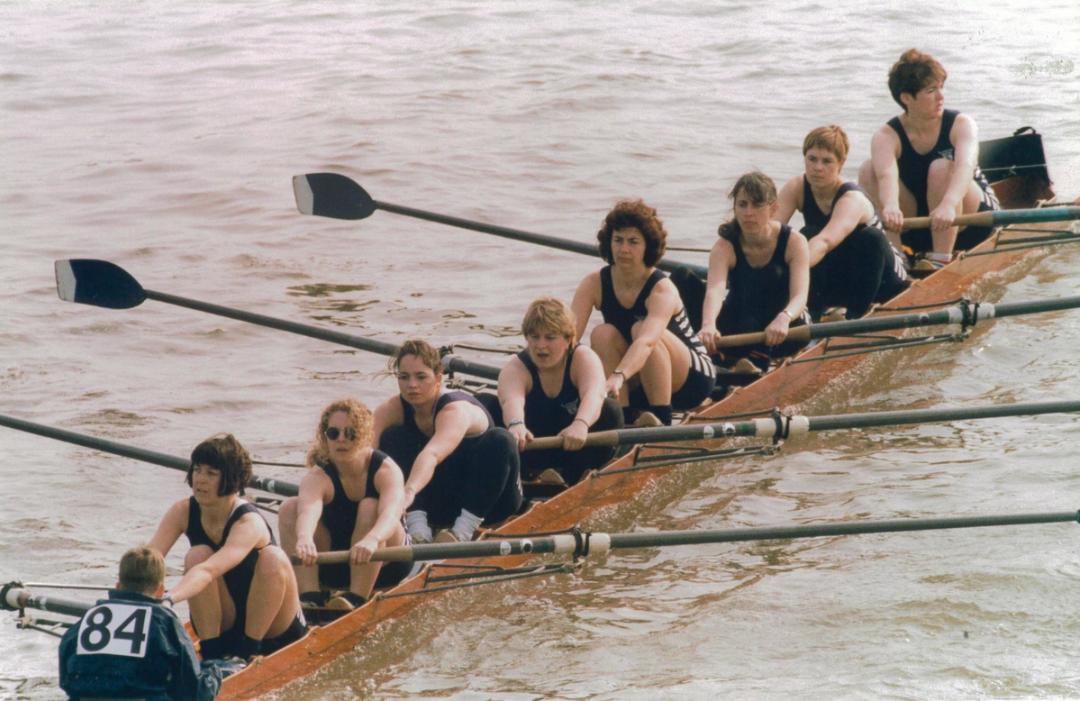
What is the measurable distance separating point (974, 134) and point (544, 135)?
6827mm

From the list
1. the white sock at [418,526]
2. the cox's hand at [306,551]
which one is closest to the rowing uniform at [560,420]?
the white sock at [418,526]

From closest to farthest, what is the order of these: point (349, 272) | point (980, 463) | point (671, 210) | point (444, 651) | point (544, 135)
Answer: point (444, 651) < point (980, 463) < point (349, 272) < point (671, 210) < point (544, 135)

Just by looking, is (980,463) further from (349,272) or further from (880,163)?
(349,272)

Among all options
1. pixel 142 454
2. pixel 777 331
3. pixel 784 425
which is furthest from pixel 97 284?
pixel 784 425

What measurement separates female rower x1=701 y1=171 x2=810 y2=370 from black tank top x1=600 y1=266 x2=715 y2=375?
0.23 meters

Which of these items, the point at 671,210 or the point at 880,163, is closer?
the point at 880,163

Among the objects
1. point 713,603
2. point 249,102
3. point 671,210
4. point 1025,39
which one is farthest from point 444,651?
point 1025,39

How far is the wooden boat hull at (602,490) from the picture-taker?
5.73 meters

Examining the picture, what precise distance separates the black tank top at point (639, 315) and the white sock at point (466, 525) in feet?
4.70

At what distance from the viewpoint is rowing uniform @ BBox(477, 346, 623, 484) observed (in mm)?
7285

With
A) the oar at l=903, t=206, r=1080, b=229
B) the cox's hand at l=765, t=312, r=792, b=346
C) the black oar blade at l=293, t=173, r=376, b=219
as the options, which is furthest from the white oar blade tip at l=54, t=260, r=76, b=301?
the oar at l=903, t=206, r=1080, b=229

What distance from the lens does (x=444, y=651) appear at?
6500 mm

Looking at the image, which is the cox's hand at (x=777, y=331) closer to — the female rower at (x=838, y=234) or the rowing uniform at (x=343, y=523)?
the female rower at (x=838, y=234)

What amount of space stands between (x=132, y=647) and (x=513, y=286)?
7757 mm
